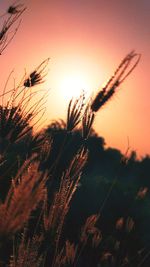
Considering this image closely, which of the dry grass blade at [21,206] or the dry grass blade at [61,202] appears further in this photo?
the dry grass blade at [61,202]

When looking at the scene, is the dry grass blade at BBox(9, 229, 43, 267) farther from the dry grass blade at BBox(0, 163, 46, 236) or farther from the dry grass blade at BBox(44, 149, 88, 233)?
the dry grass blade at BBox(0, 163, 46, 236)

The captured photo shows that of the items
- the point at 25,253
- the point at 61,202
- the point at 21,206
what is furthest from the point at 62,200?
the point at 21,206

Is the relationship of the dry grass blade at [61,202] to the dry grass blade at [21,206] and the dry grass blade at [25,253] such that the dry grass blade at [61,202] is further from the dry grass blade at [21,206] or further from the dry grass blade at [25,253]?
the dry grass blade at [21,206]

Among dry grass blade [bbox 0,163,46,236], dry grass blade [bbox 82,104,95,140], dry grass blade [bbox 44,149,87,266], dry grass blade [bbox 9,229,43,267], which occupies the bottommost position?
dry grass blade [bbox 9,229,43,267]

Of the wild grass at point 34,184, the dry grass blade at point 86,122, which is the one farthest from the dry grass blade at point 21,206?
the dry grass blade at point 86,122

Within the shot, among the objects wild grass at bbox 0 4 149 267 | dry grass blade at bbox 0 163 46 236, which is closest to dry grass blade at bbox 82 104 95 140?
wild grass at bbox 0 4 149 267

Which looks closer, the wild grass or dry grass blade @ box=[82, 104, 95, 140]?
the wild grass

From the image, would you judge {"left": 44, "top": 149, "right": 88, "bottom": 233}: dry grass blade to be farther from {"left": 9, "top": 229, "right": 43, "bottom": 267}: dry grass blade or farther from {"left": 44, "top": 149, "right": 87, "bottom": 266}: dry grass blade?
{"left": 9, "top": 229, "right": 43, "bottom": 267}: dry grass blade

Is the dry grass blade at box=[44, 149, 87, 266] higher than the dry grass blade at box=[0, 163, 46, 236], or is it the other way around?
the dry grass blade at box=[44, 149, 87, 266]

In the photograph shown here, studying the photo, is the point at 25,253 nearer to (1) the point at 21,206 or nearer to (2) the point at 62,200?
(2) the point at 62,200

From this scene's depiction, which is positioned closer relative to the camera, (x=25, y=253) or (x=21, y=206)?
(x=21, y=206)

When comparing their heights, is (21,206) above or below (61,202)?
below

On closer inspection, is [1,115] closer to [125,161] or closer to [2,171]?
[2,171]

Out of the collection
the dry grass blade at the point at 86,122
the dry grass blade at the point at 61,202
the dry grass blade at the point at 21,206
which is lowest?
the dry grass blade at the point at 21,206
